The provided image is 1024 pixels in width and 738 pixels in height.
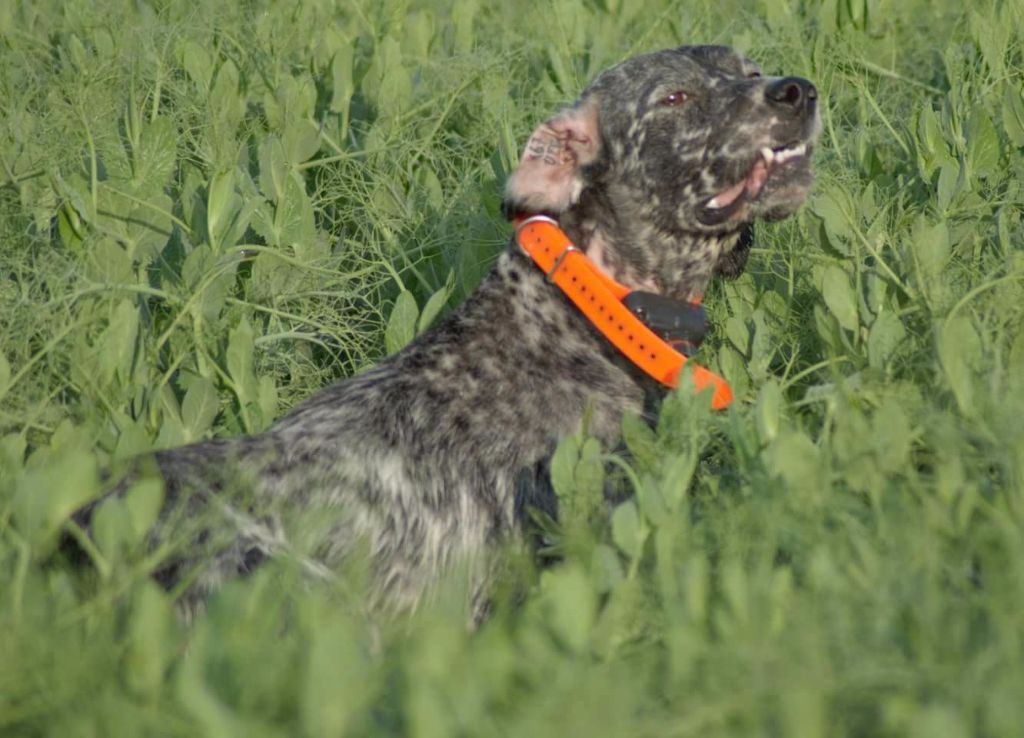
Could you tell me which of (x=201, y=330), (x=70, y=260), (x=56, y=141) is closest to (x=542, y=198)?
(x=201, y=330)

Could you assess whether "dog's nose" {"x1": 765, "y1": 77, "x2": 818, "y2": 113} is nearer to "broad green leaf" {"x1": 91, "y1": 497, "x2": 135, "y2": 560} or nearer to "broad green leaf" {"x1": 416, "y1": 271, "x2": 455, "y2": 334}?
"broad green leaf" {"x1": 416, "y1": 271, "x2": 455, "y2": 334}

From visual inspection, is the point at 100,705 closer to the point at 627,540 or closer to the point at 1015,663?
the point at 627,540

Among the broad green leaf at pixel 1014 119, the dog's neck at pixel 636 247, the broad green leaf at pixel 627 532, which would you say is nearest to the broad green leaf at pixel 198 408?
the dog's neck at pixel 636 247

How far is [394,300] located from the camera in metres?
6.00

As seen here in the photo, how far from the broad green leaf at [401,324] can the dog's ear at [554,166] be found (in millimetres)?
609

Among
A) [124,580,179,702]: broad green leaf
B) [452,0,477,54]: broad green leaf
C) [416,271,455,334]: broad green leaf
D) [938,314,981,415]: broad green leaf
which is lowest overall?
[452,0,477,54]: broad green leaf

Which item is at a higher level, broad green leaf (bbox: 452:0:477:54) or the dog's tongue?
the dog's tongue

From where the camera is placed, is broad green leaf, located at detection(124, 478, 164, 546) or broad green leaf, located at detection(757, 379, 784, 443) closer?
broad green leaf, located at detection(124, 478, 164, 546)

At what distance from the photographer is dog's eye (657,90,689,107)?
511 centimetres

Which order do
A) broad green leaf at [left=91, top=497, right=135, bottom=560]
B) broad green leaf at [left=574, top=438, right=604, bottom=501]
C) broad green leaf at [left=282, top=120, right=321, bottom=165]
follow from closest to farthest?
1. broad green leaf at [left=91, top=497, right=135, bottom=560]
2. broad green leaf at [left=574, top=438, right=604, bottom=501]
3. broad green leaf at [left=282, top=120, right=321, bottom=165]

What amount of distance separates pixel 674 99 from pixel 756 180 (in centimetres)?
40

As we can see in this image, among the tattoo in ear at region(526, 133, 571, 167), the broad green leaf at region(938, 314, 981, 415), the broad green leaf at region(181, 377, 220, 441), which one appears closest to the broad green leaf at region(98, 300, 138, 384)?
the broad green leaf at region(181, 377, 220, 441)

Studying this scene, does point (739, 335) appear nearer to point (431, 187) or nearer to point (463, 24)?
point (431, 187)

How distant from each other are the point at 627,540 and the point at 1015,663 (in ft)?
3.45
